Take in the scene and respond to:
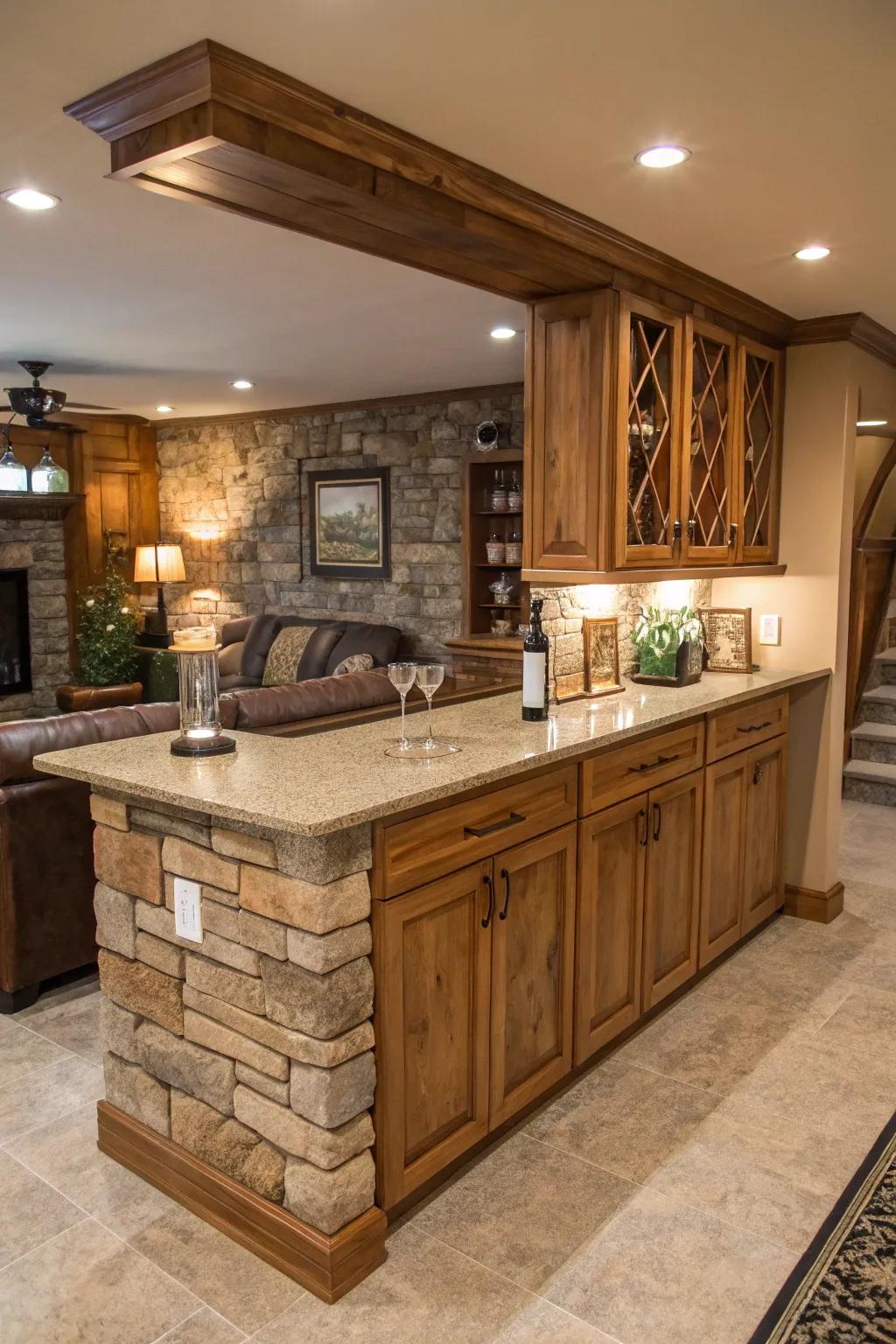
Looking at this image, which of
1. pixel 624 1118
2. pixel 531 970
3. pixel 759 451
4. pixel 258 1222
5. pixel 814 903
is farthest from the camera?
pixel 814 903

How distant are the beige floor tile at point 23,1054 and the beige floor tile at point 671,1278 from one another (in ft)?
5.64

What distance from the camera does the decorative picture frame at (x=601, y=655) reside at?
3.44m

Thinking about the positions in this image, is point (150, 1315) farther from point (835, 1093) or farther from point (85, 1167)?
point (835, 1093)

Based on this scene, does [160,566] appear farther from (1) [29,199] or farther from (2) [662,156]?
(2) [662,156]

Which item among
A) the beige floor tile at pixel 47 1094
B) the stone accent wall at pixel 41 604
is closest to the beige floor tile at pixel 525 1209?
the beige floor tile at pixel 47 1094

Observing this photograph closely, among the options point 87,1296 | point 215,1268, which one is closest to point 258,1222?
point 215,1268

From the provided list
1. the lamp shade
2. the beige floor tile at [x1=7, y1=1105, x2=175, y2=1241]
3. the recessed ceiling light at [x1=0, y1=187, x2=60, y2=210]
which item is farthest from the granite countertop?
the lamp shade

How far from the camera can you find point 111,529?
848 centimetres

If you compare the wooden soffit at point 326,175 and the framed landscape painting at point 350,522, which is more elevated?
the wooden soffit at point 326,175

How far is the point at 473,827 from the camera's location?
7.63ft

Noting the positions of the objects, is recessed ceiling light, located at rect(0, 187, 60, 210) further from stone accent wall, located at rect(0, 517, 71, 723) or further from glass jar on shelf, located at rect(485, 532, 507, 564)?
stone accent wall, located at rect(0, 517, 71, 723)

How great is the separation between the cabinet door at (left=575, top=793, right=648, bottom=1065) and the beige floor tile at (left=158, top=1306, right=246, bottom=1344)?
3.83 ft

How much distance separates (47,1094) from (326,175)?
2524 millimetres

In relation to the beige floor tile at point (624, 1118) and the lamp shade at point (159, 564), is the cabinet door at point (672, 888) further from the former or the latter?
the lamp shade at point (159, 564)
